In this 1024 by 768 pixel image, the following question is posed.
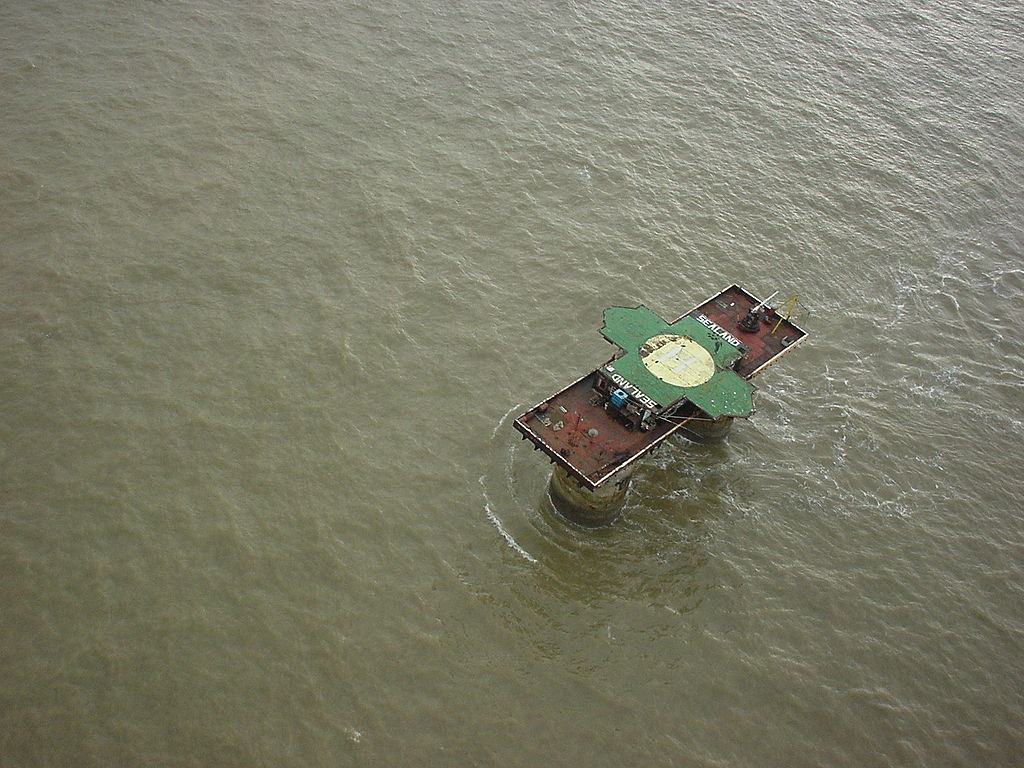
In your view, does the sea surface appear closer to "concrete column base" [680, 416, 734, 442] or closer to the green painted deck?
"concrete column base" [680, 416, 734, 442]

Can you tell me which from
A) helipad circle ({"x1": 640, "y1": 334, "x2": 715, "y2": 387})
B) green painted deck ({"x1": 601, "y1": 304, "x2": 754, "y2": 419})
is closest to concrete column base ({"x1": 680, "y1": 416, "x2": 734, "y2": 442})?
green painted deck ({"x1": 601, "y1": 304, "x2": 754, "y2": 419})

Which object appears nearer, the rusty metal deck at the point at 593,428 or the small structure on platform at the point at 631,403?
the rusty metal deck at the point at 593,428

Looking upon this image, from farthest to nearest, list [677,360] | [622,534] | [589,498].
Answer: [677,360] < [622,534] < [589,498]

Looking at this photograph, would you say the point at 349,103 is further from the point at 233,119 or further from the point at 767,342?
the point at 767,342

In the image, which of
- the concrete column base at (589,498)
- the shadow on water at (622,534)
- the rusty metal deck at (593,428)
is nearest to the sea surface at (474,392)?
the shadow on water at (622,534)

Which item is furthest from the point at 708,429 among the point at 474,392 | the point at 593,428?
the point at 474,392

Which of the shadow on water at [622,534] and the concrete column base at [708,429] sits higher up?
the concrete column base at [708,429]

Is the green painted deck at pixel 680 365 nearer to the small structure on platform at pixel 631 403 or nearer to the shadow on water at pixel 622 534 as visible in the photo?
the small structure on platform at pixel 631 403

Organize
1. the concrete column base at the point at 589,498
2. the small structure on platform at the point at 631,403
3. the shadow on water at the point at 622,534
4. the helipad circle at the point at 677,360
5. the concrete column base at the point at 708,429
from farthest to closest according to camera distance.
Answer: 1. the concrete column base at the point at 708,429
2. the helipad circle at the point at 677,360
3. the concrete column base at the point at 589,498
4. the shadow on water at the point at 622,534
5. the small structure on platform at the point at 631,403

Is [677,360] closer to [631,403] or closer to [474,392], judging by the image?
[631,403]
